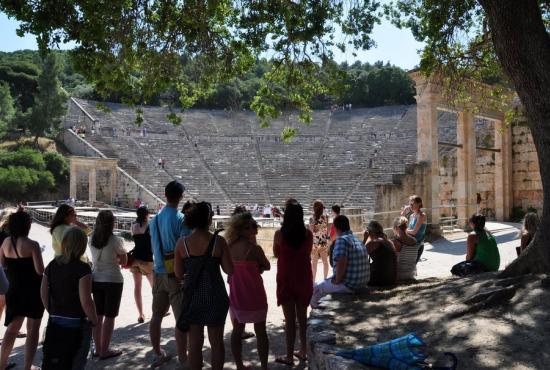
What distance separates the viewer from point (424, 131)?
1523 cm

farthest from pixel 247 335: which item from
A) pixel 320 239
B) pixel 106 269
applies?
pixel 320 239

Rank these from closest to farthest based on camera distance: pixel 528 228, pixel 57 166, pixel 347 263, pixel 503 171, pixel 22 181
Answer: pixel 347 263 < pixel 528 228 < pixel 503 171 < pixel 22 181 < pixel 57 166

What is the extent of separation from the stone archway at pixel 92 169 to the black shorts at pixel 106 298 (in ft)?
89.7

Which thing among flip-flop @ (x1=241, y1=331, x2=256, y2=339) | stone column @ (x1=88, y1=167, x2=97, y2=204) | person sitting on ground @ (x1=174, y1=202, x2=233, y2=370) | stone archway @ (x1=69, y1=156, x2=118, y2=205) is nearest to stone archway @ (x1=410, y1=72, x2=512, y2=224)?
flip-flop @ (x1=241, y1=331, x2=256, y2=339)

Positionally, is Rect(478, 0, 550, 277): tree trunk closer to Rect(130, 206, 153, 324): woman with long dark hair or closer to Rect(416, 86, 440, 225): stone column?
Rect(130, 206, 153, 324): woman with long dark hair

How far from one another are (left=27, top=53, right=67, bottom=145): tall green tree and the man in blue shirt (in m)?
39.9

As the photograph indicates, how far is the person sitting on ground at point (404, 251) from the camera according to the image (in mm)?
7121

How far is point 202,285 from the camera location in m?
4.15

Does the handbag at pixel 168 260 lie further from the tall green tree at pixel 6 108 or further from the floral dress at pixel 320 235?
the tall green tree at pixel 6 108

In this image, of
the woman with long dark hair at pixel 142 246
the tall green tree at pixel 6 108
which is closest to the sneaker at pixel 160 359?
the woman with long dark hair at pixel 142 246

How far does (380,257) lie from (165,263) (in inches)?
112

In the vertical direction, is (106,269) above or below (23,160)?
below

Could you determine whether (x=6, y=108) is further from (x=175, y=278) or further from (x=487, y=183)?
Answer: (x=175, y=278)

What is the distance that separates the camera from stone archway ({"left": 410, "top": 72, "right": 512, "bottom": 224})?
15094mm
